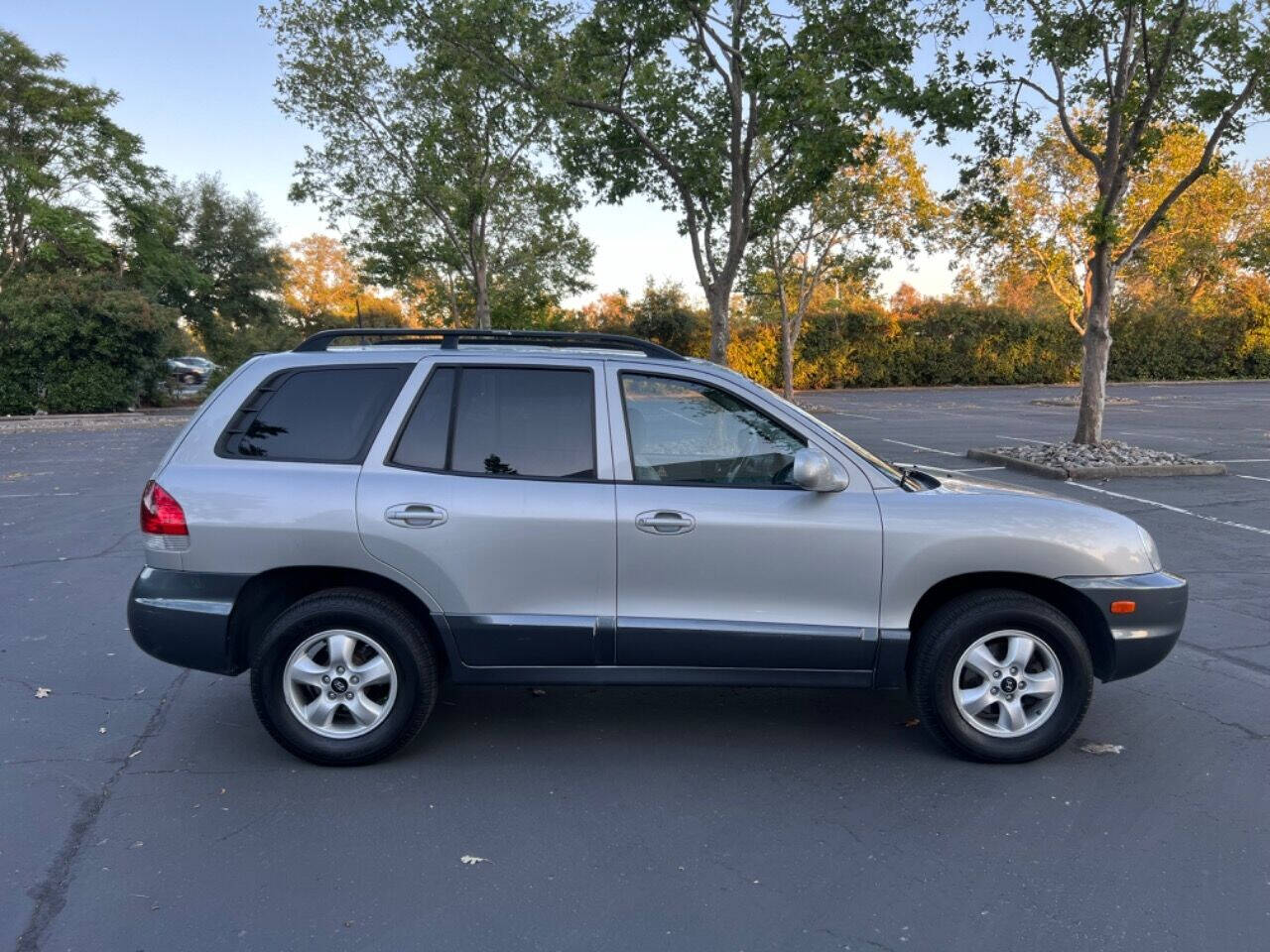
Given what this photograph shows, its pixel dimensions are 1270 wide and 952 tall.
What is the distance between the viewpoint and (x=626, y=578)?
3957 millimetres

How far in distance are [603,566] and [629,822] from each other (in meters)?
1.01

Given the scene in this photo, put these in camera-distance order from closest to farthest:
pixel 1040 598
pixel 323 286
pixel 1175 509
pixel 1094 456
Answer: pixel 1040 598 < pixel 1175 509 < pixel 1094 456 < pixel 323 286

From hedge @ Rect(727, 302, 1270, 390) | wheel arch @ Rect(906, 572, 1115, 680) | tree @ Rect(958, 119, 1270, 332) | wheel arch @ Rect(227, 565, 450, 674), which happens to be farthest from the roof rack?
hedge @ Rect(727, 302, 1270, 390)

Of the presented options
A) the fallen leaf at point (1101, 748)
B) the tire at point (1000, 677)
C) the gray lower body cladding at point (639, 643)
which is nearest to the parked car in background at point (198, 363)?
the gray lower body cladding at point (639, 643)

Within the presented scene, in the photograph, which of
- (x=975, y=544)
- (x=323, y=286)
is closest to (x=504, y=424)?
(x=975, y=544)

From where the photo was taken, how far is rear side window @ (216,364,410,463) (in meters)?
4.10

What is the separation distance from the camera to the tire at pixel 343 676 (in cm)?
395

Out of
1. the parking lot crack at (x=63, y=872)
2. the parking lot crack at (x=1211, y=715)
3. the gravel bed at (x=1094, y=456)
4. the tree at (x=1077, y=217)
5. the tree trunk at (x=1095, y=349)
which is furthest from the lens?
the tree at (x=1077, y=217)

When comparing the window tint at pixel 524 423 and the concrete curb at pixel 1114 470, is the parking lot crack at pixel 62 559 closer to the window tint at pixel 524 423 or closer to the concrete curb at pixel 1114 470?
the window tint at pixel 524 423

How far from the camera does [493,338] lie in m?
4.48

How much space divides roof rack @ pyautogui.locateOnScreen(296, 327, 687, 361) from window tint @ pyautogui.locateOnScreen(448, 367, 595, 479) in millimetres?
271

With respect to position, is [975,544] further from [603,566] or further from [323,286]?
[323,286]

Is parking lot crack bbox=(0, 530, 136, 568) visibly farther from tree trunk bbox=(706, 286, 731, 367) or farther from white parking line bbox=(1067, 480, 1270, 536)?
white parking line bbox=(1067, 480, 1270, 536)

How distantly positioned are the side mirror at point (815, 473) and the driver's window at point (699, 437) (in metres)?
0.17
